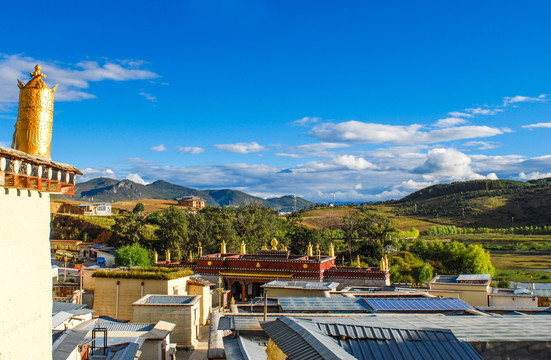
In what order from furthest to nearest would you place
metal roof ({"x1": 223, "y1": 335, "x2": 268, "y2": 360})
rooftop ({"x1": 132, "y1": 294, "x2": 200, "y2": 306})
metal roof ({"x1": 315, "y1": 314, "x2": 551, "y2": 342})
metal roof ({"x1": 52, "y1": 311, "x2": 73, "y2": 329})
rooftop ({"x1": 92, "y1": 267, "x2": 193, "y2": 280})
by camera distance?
1. rooftop ({"x1": 92, "y1": 267, "x2": 193, "y2": 280})
2. rooftop ({"x1": 132, "y1": 294, "x2": 200, "y2": 306})
3. metal roof ({"x1": 52, "y1": 311, "x2": 73, "y2": 329})
4. metal roof ({"x1": 223, "y1": 335, "x2": 268, "y2": 360})
5. metal roof ({"x1": 315, "y1": 314, "x2": 551, "y2": 342})

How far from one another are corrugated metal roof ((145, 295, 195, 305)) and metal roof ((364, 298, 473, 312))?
34.4ft

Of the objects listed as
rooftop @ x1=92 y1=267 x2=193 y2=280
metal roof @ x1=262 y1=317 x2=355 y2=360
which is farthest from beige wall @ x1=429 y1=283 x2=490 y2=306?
metal roof @ x1=262 y1=317 x2=355 y2=360

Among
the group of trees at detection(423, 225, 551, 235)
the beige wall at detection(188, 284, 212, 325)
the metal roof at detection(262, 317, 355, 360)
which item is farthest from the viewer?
the group of trees at detection(423, 225, 551, 235)

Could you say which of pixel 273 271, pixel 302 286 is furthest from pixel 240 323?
pixel 273 271

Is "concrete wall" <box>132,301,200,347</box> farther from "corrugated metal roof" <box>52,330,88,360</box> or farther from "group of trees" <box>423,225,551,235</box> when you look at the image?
"group of trees" <box>423,225,551,235</box>

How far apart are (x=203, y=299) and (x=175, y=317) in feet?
16.8

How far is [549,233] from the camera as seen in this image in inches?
3679

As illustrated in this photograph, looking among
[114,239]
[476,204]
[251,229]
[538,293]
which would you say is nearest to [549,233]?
[476,204]

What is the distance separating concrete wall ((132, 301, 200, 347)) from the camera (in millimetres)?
22938

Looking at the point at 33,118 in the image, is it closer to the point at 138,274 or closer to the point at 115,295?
the point at 138,274

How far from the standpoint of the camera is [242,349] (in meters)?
10.7

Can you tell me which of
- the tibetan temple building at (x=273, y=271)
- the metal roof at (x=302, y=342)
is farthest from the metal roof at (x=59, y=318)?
the tibetan temple building at (x=273, y=271)

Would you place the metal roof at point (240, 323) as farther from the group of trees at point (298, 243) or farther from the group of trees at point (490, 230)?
the group of trees at point (490, 230)

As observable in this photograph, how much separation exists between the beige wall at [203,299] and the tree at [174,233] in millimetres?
20943
